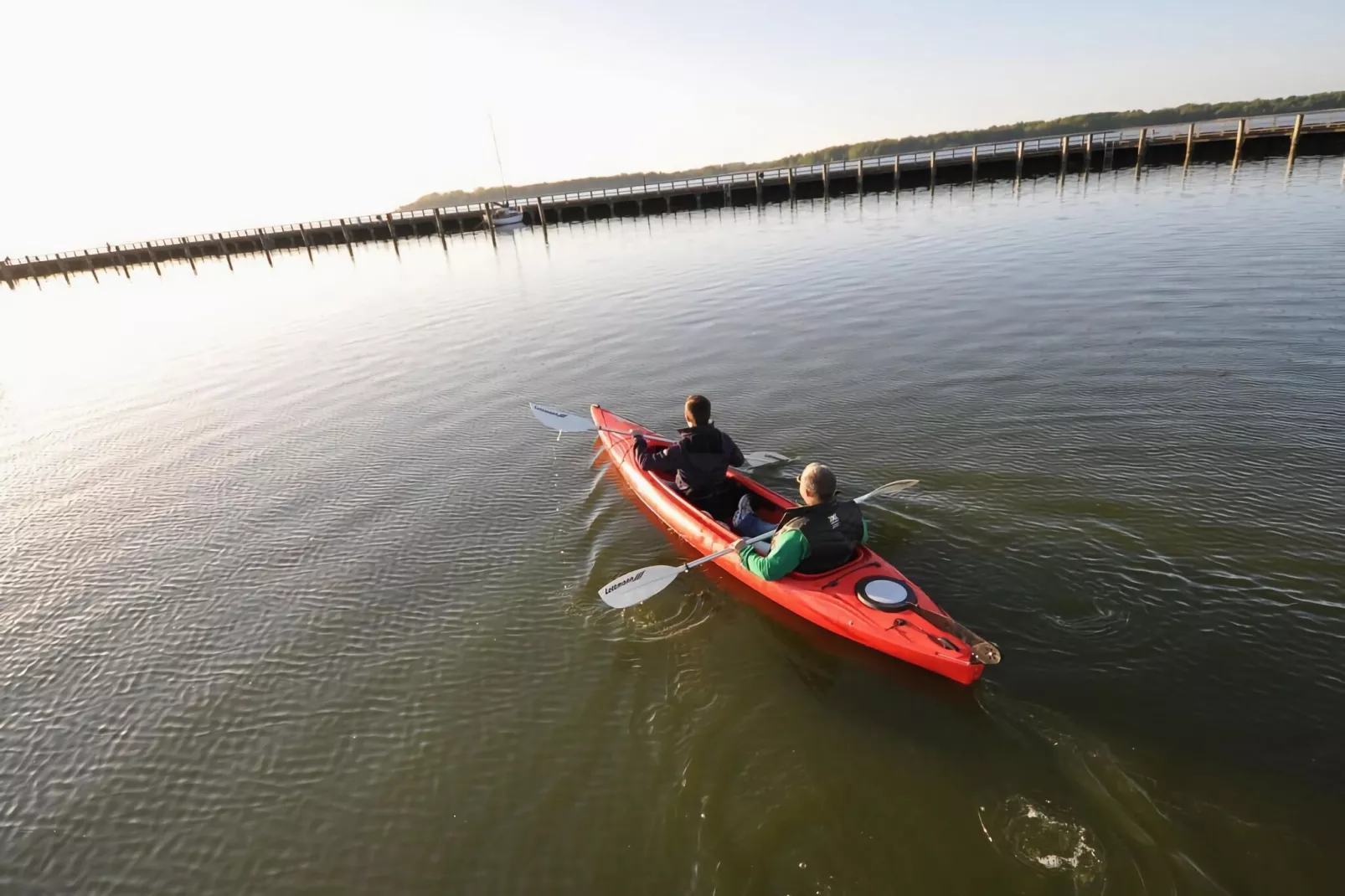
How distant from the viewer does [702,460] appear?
6.76 m

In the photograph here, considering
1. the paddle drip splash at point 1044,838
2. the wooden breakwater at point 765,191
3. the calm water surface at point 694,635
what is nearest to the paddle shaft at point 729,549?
the calm water surface at point 694,635

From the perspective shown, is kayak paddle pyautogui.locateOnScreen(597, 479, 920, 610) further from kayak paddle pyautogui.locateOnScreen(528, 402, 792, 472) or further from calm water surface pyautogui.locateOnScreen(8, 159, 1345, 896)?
kayak paddle pyautogui.locateOnScreen(528, 402, 792, 472)

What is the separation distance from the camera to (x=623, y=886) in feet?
12.1

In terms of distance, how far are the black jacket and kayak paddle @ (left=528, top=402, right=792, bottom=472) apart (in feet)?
3.82

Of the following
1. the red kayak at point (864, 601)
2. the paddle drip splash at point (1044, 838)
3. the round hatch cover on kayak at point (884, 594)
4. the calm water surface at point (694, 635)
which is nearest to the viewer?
the paddle drip splash at point (1044, 838)

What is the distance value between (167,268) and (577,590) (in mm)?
52591

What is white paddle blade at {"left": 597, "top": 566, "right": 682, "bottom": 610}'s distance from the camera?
224 inches

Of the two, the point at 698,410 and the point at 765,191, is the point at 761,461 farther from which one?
the point at 765,191

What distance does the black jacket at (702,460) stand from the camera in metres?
6.73

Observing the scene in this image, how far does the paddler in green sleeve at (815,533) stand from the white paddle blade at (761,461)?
9.07ft

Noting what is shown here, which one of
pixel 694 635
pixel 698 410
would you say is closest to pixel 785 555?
pixel 694 635

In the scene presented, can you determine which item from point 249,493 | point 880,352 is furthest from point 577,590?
point 880,352

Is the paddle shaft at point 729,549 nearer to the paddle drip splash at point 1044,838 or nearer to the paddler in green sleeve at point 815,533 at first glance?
the paddler in green sleeve at point 815,533

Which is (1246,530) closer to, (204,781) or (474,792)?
(474,792)
